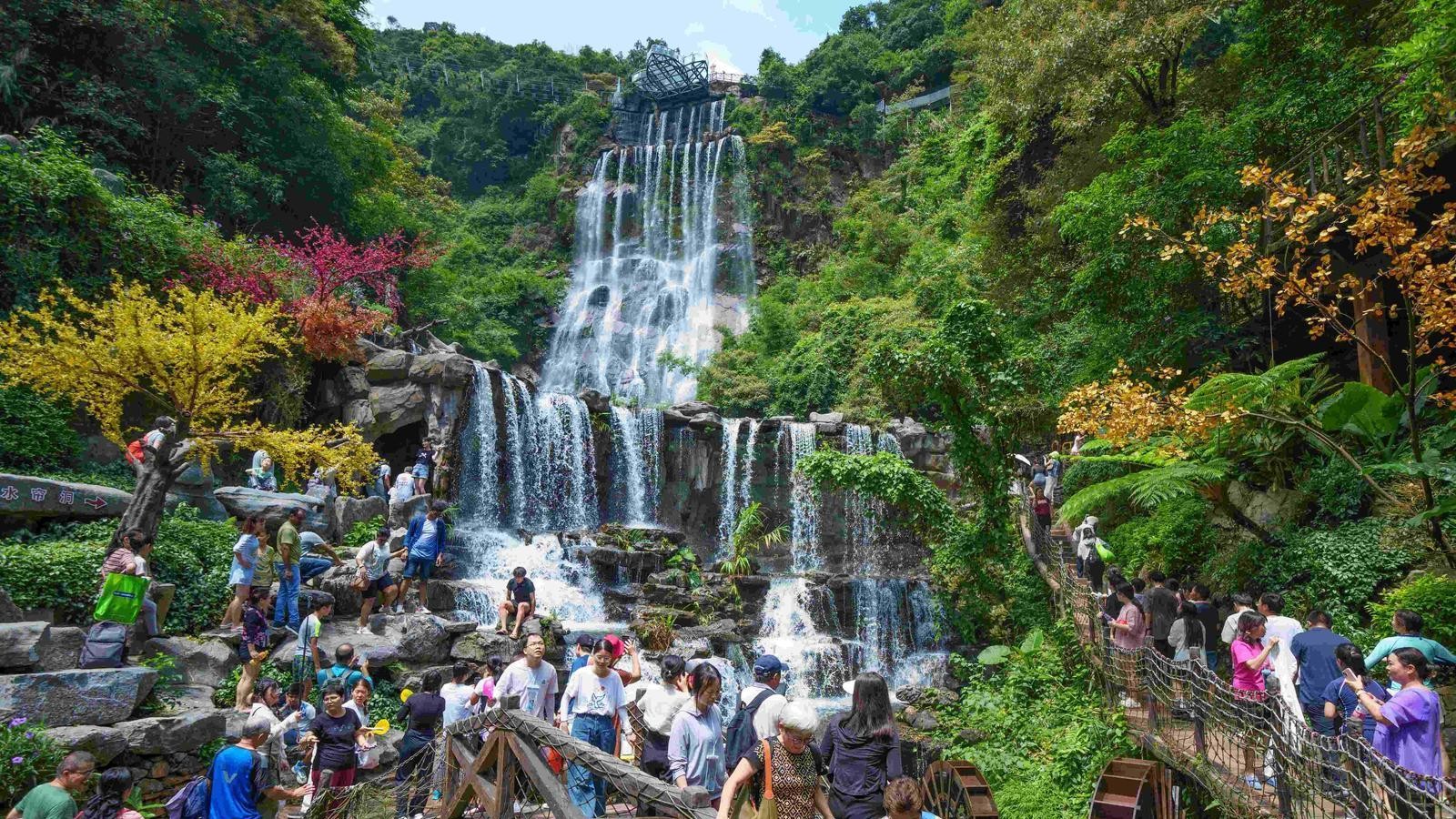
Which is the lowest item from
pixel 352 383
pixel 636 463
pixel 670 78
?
pixel 636 463

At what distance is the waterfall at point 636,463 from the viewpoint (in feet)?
64.8

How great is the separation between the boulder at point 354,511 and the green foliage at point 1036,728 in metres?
10.1

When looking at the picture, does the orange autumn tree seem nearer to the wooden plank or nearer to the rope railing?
the rope railing

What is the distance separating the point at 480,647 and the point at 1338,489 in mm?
10938

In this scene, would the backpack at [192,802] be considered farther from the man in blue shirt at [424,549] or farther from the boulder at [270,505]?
the boulder at [270,505]

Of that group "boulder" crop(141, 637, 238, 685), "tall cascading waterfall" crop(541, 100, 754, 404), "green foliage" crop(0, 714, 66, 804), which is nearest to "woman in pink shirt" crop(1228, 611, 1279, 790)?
"green foliage" crop(0, 714, 66, 804)

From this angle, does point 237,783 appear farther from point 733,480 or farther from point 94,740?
point 733,480

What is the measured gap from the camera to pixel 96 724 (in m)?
6.54

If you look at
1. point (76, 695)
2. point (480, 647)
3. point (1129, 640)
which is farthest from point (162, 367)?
point (1129, 640)

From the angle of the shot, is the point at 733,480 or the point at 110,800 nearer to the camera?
the point at 110,800

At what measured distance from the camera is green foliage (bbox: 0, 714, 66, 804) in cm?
570

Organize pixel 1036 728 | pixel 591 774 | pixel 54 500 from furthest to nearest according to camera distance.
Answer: pixel 1036 728
pixel 54 500
pixel 591 774

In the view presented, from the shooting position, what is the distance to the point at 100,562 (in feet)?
28.4

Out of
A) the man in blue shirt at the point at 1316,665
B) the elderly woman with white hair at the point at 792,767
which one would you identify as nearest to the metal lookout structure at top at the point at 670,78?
the man in blue shirt at the point at 1316,665
